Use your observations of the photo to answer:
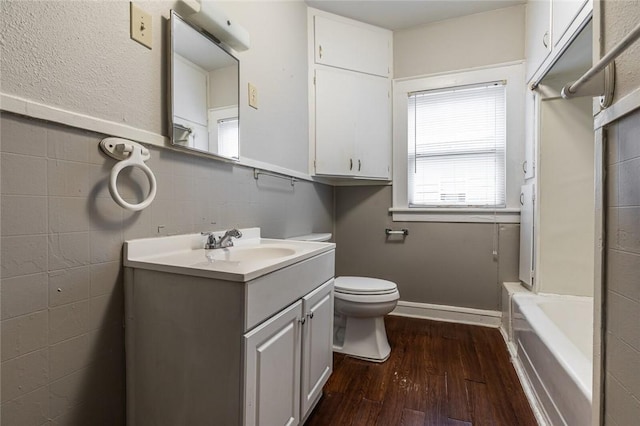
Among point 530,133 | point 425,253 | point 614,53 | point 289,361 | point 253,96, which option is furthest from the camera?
point 425,253

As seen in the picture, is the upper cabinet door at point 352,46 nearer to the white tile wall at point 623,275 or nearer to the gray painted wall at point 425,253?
the gray painted wall at point 425,253

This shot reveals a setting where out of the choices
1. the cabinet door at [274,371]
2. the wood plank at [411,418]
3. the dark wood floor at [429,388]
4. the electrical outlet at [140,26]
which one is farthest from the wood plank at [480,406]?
the electrical outlet at [140,26]

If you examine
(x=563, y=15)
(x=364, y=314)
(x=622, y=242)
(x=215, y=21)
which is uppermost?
(x=563, y=15)

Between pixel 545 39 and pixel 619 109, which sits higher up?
pixel 545 39

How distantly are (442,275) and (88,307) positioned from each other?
2.44m

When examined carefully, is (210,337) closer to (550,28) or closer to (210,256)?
(210,256)

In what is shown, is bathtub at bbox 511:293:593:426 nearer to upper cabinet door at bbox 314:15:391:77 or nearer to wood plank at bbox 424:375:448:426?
wood plank at bbox 424:375:448:426

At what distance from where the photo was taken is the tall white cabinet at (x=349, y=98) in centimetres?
240

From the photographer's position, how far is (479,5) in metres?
2.33

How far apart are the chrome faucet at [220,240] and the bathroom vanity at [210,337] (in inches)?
3.7

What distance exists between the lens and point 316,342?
4.46ft

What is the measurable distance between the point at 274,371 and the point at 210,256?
0.48m

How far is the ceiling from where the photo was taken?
2291mm

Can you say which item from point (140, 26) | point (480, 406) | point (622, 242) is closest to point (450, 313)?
point (480, 406)
